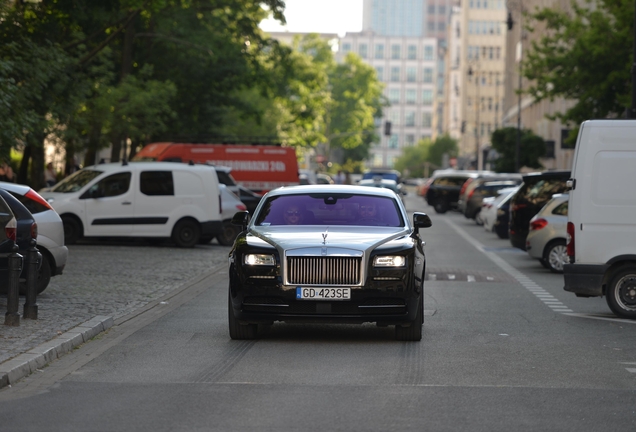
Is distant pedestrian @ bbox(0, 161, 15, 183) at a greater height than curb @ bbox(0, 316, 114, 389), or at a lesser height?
greater

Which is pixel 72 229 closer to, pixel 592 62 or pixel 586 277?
pixel 586 277

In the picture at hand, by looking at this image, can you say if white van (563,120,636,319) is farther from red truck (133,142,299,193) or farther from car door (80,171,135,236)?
red truck (133,142,299,193)

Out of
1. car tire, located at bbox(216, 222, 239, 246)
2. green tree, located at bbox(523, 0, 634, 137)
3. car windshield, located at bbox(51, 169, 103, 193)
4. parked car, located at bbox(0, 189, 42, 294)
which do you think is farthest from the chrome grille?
green tree, located at bbox(523, 0, 634, 137)

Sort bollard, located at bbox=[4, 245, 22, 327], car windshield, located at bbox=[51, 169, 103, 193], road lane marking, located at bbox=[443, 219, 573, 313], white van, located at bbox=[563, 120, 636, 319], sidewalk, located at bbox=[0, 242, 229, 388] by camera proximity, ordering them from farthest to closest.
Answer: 1. car windshield, located at bbox=[51, 169, 103, 193]
2. road lane marking, located at bbox=[443, 219, 573, 313]
3. white van, located at bbox=[563, 120, 636, 319]
4. bollard, located at bbox=[4, 245, 22, 327]
5. sidewalk, located at bbox=[0, 242, 229, 388]

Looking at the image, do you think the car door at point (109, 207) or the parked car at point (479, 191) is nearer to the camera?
the car door at point (109, 207)

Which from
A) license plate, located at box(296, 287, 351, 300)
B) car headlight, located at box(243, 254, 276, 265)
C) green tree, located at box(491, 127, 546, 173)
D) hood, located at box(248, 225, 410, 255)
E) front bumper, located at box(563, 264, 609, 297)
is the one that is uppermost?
green tree, located at box(491, 127, 546, 173)

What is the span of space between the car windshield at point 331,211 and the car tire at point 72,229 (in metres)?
14.4

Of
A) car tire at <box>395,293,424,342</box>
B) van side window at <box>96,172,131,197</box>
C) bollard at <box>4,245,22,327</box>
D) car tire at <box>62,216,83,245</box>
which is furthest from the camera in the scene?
van side window at <box>96,172,131,197</box>

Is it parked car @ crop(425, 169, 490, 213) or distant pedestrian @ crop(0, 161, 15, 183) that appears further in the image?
parked car @ crop(425, 169, 490, 213)

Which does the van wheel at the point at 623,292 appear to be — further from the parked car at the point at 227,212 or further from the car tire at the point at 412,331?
the parked car at the point at 227,212

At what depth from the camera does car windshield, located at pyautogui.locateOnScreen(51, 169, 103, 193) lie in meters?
27.1

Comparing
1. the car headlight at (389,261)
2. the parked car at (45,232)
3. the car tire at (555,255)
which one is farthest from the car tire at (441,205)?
the car headlight at (389,261)

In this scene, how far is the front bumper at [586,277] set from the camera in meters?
14.3

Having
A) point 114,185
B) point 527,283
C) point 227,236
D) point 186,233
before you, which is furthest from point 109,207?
point 527,283
